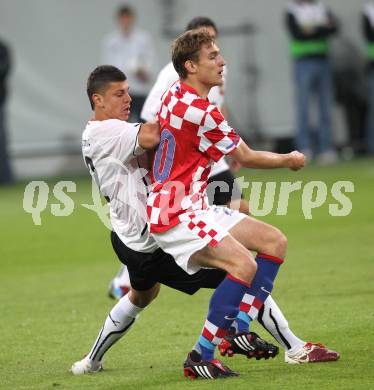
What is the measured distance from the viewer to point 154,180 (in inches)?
293

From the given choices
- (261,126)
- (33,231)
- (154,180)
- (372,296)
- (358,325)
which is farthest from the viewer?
(261,126)

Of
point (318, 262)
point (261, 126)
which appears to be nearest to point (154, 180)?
point (318, 262)

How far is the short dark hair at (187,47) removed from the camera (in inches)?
289

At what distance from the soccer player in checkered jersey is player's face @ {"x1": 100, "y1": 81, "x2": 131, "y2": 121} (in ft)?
1.43

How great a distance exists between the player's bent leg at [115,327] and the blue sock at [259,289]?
2.00ft

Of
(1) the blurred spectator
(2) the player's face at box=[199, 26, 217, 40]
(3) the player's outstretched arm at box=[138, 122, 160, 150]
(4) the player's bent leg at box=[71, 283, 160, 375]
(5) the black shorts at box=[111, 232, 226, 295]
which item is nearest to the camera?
(3) the player's outstretched arm at box=[138, 122, 160, 150]

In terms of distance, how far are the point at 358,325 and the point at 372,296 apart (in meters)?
1.25

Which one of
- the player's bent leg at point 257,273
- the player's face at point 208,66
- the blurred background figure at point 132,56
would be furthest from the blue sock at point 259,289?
the blurred background figure at point 132,56

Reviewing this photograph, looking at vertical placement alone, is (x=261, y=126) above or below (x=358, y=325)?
below

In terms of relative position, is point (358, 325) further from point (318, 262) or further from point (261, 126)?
point (261, 126)

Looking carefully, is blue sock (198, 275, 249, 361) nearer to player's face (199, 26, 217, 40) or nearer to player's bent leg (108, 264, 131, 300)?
player's face (199, 26, 217, 40)

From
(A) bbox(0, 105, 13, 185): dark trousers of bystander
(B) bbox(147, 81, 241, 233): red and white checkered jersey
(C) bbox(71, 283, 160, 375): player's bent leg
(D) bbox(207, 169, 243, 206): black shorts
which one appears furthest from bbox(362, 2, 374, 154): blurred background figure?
(B) bbox(147, 81, 241, 233): red and white checkered jersey

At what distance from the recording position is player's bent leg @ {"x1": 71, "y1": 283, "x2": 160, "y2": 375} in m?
7.86

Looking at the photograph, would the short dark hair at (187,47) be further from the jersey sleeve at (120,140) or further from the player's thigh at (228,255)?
the player's thigh at (228,255)
